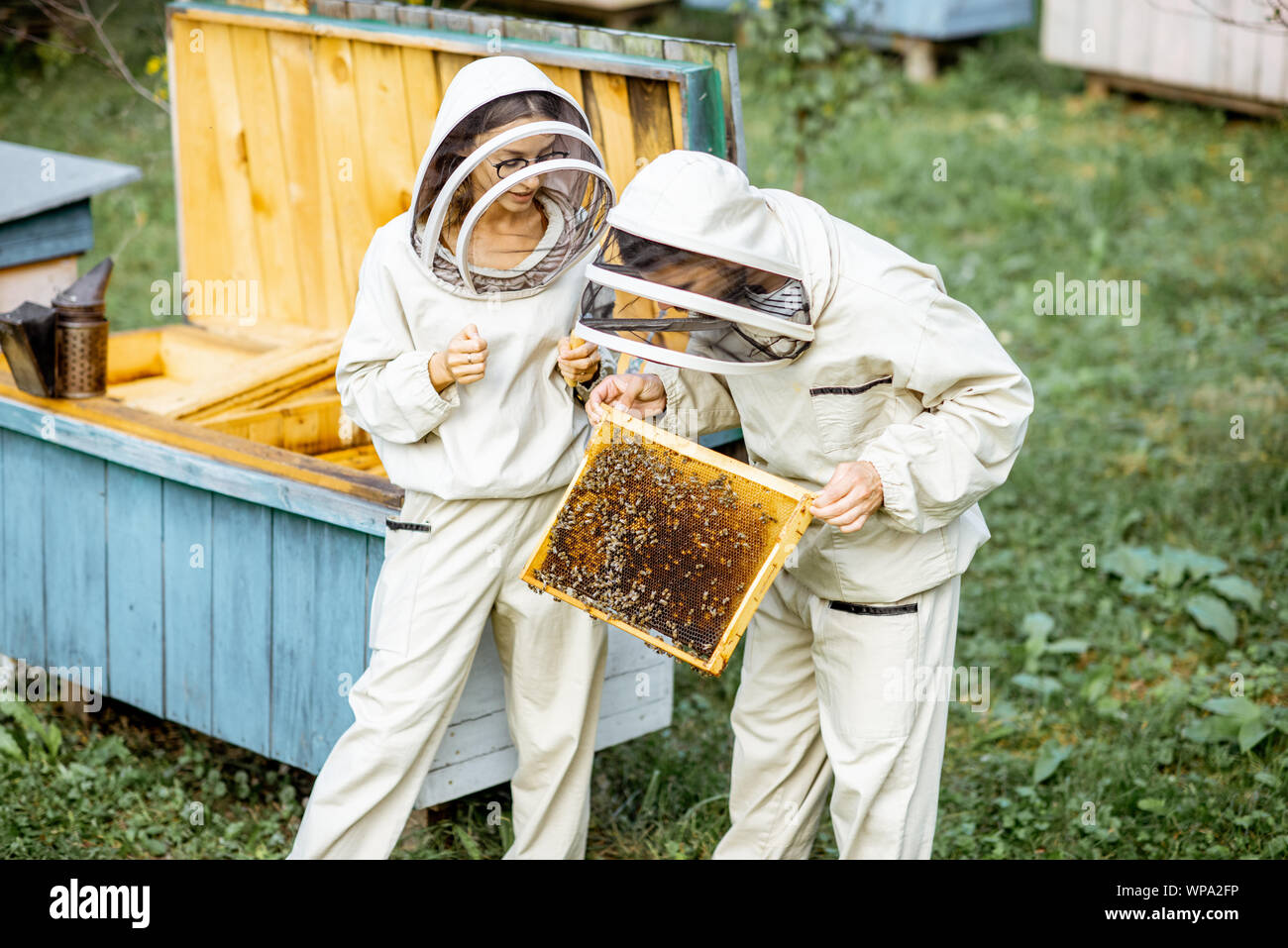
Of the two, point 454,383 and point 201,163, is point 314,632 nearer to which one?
point 454,383

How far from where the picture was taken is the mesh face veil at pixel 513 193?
280 cm

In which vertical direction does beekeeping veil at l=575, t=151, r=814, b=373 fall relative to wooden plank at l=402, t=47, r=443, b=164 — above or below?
below

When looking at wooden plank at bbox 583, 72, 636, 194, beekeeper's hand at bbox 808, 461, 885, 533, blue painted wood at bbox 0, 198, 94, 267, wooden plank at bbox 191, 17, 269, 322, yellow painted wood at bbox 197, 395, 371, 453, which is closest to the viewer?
beekeeper's hand at bbox 808, 461, 885, 533

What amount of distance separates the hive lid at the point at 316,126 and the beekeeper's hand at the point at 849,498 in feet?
4.36

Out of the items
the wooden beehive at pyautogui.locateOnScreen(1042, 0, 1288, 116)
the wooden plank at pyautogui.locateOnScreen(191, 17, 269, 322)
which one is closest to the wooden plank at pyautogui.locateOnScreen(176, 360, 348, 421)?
the wooden plank at pyautogui.locateOnScreen(191, 17, 269, 322)

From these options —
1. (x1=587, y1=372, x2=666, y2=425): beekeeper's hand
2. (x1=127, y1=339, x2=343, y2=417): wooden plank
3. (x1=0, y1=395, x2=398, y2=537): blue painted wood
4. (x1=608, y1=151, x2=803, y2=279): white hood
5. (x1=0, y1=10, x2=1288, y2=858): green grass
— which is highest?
(x1=608, y1=151, x2=803, y2=279): white hood

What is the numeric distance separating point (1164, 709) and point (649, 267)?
9.07 ft

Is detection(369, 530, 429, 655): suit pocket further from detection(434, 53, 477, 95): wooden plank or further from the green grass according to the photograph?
detection(434, 53, 477, 95): wooden plank

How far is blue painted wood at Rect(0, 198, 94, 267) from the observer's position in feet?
15.7

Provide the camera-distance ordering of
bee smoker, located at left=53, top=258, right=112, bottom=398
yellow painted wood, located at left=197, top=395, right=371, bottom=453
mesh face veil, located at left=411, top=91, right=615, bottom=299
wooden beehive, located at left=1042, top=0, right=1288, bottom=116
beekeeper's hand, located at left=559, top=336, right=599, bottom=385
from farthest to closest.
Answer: wooden beehive, located at left=1042, top=0, right=1288, bottom=116
yellow painted wood, located at left=197, top=395, right=371, bottom=453
bee smoker, located at left=53, top=258, right=112, bottom=398
beekeeper's hand, located at left=559, top=336, right=599, bottom=385
mesh face veil, located at left=411, top=91, right=615, bottom=299

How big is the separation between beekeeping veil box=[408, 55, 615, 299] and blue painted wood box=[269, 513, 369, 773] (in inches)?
33.8

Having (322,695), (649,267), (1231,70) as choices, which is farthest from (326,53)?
(1231,70)

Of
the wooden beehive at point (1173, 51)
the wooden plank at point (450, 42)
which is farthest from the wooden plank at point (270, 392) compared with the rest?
the wooden beehive at point (1173, 51)

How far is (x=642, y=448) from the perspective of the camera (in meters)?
2.89
